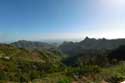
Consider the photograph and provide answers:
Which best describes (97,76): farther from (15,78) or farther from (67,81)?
(15,78)

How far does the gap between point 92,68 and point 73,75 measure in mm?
1647

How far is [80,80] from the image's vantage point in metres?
10.0

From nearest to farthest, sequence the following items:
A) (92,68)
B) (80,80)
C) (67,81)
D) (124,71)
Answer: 1. (67,81)
2. (80,80)
3. (92,68)
4. (124,71)

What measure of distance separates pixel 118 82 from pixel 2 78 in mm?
5941

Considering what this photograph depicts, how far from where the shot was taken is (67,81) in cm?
909

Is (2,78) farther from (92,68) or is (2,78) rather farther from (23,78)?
(92,68)

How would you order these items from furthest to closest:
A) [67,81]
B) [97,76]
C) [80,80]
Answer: [97,76] → [80,80] → [67,81]

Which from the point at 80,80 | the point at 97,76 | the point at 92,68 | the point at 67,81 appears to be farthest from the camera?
the point at 92,68

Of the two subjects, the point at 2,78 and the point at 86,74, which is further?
the point at 86,74

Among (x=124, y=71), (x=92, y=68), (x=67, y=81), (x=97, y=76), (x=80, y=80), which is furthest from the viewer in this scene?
(x=124, y=71)

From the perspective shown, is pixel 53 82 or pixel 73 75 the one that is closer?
pixel 53 82

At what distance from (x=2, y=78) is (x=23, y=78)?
3.46 ft

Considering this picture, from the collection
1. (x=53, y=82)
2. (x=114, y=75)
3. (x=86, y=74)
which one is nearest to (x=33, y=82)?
(x=53, y=82)

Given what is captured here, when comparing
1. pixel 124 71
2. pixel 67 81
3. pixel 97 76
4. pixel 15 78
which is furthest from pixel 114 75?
pixel 15 78
